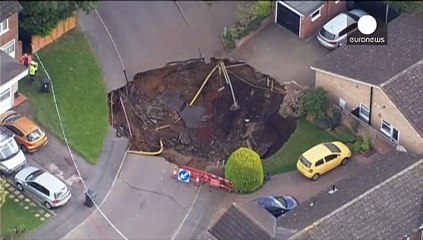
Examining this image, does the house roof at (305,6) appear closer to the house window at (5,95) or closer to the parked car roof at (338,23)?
the parked car roof at (338,23)

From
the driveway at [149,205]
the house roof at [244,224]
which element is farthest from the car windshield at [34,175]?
the house roof at [244,224]

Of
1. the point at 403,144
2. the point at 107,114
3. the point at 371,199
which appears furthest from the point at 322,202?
the point at 107,114

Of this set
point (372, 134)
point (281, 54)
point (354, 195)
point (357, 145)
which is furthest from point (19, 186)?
point (372, 134)

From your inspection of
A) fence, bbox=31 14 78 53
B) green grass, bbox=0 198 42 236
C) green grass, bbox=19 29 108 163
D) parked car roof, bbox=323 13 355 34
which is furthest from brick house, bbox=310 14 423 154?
green grass, bbox=0 198 42 236

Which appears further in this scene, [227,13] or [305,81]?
[227,13]

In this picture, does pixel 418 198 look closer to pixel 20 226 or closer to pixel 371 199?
pixel 371 199

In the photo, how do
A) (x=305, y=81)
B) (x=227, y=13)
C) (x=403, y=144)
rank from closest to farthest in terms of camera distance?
(x=403, y=144) → (x=305, y=81) → (x=227, y=13)

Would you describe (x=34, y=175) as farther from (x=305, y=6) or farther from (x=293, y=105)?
(x=305, y=6)
